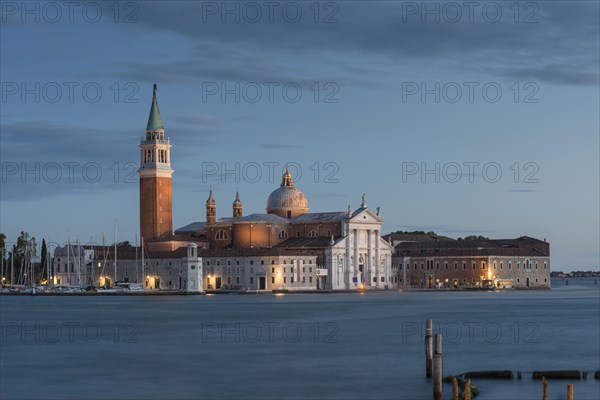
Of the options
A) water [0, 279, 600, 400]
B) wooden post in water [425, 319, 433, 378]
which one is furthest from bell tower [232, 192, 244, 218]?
wooden post in water [425, 319, 433, 378]

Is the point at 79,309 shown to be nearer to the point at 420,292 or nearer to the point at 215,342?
the point at 215,342

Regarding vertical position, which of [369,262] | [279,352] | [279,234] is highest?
[279,234]

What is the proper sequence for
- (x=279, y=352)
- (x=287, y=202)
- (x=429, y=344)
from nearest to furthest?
(x=429, y=344) < (x=279, y=352) < (x=287, y=202)

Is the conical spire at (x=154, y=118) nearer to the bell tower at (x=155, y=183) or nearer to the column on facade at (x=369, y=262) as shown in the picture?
the bell tower at (x=155, y=183)

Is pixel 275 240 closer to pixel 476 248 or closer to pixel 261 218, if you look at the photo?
pixel 261 218

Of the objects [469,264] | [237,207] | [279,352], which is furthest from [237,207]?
[279,352]

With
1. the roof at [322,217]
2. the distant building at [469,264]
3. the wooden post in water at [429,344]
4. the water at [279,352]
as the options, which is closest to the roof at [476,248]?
the distant building at [469,264]
